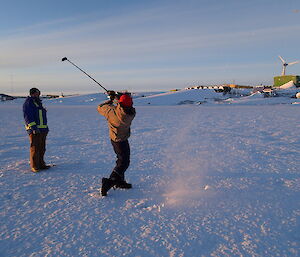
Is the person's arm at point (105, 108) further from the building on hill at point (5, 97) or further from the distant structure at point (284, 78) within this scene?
the distant structure at point (284, 78)

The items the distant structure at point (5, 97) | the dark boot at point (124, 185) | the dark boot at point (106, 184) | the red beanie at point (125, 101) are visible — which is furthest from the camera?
the distant structure at point (5, 97)

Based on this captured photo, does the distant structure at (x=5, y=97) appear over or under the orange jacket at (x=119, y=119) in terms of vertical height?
over

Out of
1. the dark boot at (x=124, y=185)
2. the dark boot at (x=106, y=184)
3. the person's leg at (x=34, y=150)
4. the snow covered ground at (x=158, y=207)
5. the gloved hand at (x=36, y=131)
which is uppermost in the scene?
the gloved hand at (x=36, y=131)

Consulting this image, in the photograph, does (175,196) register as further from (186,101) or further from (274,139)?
(186,101)

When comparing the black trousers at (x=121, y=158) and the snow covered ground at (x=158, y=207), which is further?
the black trousers at (x=121, y=158)

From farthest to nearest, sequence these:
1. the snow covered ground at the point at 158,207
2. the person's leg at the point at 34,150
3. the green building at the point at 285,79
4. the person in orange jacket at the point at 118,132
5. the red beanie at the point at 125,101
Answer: the green building at the point at 285,79, the person's leg at the point at 34,150, the person in orange jacket at the point at 118,132, the red beanie at the point at 125,101, the snow covered ground at the point at 158,207

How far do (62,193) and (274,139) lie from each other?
747 cm

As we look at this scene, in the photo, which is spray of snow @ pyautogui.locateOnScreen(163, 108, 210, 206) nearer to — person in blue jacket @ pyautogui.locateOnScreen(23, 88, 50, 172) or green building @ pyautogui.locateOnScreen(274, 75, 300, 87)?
person in blue jacket @ pyautogui.locateOnScreen(23, 88, 50, 172)

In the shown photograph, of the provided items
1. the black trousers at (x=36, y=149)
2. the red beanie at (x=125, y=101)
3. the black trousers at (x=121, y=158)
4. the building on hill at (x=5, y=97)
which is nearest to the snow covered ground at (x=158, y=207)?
the black trousers at (x=36, y=149)

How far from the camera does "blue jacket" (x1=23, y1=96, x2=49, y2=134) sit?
4.88 meters

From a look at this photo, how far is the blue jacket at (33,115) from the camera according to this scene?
488cm

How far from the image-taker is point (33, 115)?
4.93 metres

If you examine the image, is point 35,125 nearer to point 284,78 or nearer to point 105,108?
point 105,108

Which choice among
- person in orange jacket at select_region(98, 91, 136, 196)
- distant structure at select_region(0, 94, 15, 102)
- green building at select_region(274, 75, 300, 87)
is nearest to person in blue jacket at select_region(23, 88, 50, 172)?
person in orange jacket at select_region(98, 91, 136, 196)
